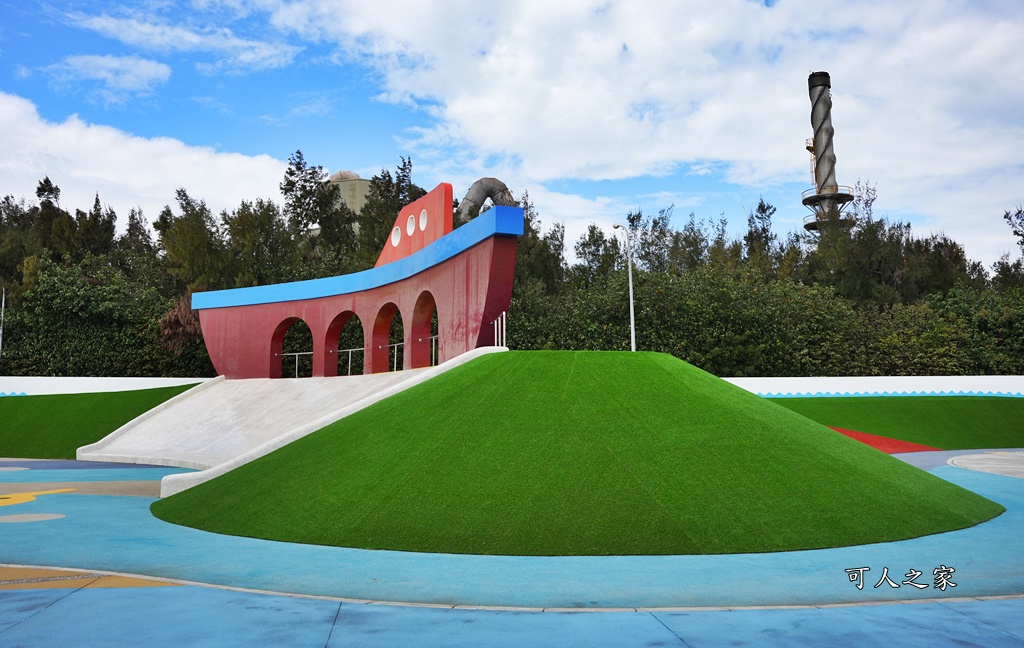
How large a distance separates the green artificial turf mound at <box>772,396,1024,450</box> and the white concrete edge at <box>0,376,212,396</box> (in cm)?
2222

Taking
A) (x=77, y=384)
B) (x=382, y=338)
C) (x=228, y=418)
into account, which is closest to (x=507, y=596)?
(x=228, y=418)

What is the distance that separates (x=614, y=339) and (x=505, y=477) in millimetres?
22808

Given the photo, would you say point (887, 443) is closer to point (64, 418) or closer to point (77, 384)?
point (64, 418)

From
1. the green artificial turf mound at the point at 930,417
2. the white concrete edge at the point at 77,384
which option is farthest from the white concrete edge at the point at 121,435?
the green artificial turf mound at the point at 930,417

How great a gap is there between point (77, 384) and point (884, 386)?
2960cm

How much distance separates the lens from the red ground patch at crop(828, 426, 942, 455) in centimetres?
2184

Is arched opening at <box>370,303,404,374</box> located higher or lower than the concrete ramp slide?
higher

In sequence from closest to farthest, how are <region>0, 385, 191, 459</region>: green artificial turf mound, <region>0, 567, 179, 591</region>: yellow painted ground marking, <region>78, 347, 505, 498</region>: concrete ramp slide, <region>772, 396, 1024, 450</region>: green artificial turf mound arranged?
<region>0, 567, 179, 591</region>: yellow painted ground marking → <region>78, 347, 505, 498</region>: concrete ramp slide → <region>0, 385, 191, 459</region>: green artificial turf mound → <region>772, 396, 1024, 450</region>: green artificial turf mound

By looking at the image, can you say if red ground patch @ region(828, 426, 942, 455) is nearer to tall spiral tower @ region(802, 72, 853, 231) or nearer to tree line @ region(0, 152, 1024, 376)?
tree line @ region(0, 152, 1024, 376)

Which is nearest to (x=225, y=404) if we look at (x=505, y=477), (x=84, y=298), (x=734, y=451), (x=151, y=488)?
(x=151, y=488)

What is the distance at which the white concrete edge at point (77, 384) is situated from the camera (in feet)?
87.2

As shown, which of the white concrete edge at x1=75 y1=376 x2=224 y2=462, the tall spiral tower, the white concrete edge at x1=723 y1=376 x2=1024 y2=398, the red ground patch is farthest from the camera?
the tall spiral tower

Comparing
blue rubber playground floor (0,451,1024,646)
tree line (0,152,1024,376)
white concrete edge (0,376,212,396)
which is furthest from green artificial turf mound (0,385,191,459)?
blue rubber playground floor (0,451,1024,646)

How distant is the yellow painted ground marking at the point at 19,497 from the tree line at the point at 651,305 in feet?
65.6
